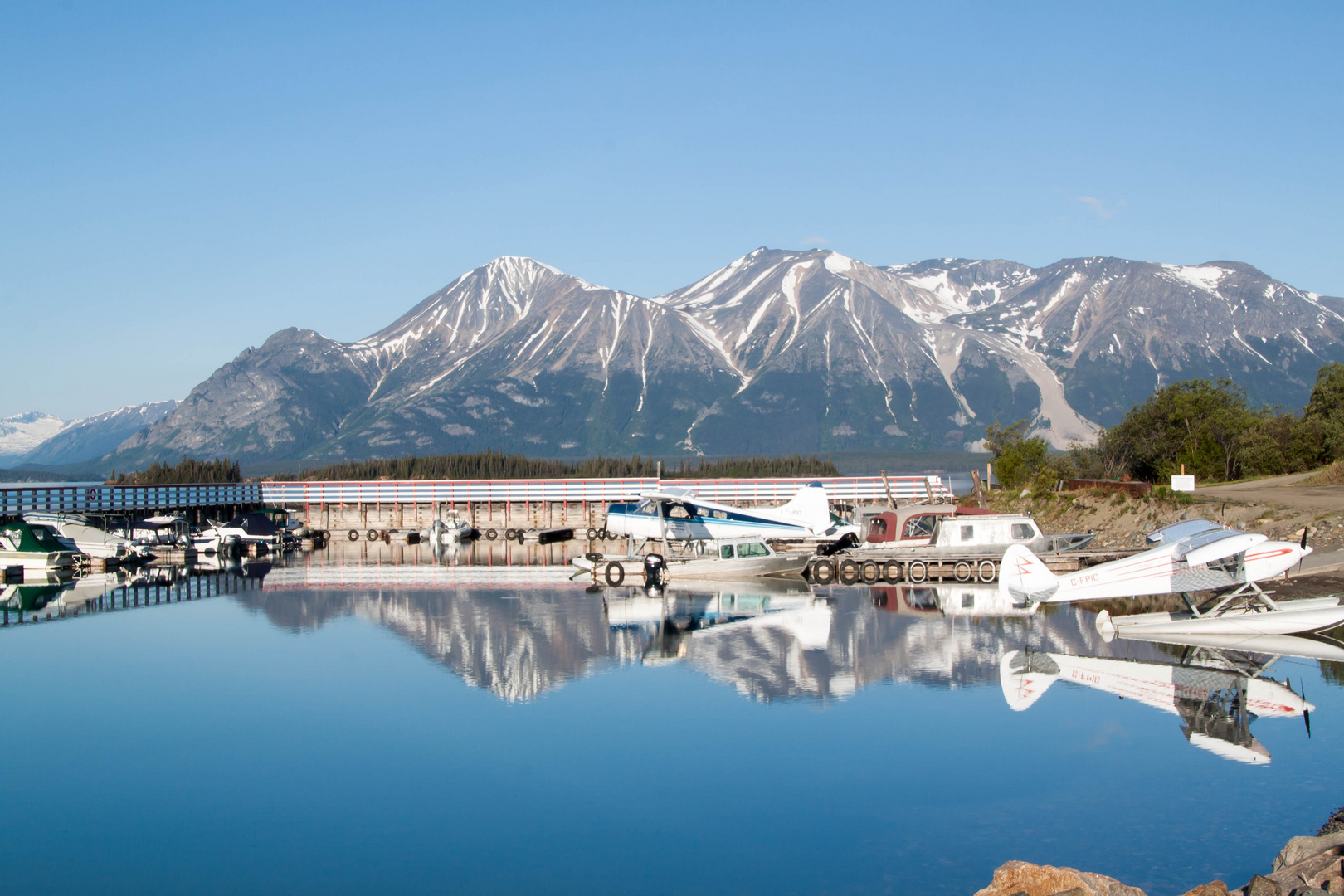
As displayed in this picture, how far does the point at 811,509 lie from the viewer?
134 feet

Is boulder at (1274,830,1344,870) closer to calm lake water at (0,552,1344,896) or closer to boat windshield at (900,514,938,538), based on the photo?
calm lake water at (0,552,1344,896)

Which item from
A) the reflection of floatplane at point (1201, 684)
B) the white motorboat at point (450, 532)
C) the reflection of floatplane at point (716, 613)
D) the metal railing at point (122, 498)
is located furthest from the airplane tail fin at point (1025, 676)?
the metal railing at point (122, 498)

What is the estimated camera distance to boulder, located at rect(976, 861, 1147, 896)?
8891mm

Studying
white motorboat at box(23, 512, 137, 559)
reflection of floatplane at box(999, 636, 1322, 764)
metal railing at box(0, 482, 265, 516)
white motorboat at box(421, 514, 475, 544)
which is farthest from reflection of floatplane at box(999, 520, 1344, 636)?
metal railing at box(0, 482, 265, 516)

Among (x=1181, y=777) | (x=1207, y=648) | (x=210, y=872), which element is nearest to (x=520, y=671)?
(x=210, y=872)

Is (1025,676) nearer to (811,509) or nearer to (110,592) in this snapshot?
(811,509)

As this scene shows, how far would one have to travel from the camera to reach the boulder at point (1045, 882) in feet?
29.2

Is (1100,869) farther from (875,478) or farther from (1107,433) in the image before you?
(1107,433)

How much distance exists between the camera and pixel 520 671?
21328 millimetres

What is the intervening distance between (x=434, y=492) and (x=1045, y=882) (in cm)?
6200

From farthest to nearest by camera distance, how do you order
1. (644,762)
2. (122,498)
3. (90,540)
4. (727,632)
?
(122,498), (90,540), (727,632), (644,762)

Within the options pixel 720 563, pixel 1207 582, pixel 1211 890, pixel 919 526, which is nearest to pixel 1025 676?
pixel 1207 582

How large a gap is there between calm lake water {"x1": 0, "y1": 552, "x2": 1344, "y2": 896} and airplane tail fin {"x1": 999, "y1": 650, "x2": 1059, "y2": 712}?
9cm

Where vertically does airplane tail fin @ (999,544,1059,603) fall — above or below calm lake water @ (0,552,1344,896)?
above
